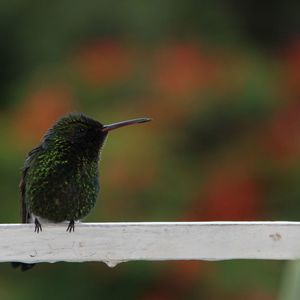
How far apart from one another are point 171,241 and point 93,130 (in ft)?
3.72

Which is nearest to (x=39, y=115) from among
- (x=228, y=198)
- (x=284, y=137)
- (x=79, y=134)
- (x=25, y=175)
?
(x=228, y=198)

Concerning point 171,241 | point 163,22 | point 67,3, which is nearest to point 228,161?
point 163,22

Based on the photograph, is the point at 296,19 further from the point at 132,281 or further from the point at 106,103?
the point at 132,281

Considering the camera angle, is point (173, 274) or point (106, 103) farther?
point (106, 103)

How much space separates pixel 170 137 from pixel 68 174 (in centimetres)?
314

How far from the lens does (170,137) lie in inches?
305

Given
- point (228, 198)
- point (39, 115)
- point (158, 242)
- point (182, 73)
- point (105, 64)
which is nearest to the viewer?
point (158, 242)

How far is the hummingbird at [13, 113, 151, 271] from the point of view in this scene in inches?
182

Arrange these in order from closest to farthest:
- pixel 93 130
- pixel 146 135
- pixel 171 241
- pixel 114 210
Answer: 1. pixel 171 241
2. pixel 93 130
3. pixel 114 210
4. pixel 146 135

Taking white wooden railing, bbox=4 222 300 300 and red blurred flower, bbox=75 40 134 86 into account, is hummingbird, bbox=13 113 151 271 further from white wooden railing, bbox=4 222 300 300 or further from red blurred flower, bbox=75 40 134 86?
red blurred flower, bbox=75 40 134 86

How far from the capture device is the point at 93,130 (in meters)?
4.65

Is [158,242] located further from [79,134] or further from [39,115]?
[39,115]

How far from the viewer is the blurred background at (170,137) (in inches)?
274

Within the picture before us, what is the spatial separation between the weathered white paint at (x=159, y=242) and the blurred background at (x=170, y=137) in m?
2.89
